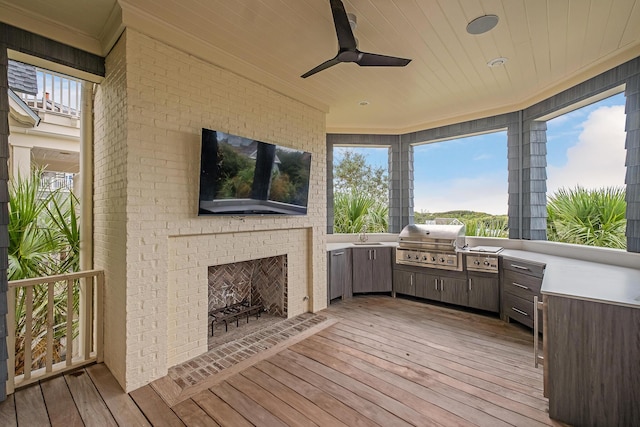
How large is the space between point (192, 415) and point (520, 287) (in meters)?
3.48

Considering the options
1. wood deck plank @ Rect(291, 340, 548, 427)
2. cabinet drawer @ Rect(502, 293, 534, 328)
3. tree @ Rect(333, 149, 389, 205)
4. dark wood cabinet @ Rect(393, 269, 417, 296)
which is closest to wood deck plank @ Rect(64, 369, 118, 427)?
wood deck plank @ Rect(291, 340, 548, 427)

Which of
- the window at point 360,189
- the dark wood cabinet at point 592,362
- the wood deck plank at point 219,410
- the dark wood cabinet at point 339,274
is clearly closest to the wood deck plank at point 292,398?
the wood deck plank at point 219,410

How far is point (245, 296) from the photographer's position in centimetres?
380

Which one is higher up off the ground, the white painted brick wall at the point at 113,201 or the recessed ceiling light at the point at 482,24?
the recessed ceiling light at the point at 482,24

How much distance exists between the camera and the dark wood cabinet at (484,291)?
3.60 m

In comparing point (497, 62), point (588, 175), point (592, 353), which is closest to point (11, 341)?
point (592, 353)

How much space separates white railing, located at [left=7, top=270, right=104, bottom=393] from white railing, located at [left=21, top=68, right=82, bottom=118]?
3.29m

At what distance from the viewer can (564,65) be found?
303 cm

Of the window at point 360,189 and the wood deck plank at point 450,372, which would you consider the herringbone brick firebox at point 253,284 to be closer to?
the wood deck plank at point 450,372

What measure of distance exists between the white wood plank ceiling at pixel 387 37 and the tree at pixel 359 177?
1.67 metres

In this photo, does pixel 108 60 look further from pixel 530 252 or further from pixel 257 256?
pixel 530 252

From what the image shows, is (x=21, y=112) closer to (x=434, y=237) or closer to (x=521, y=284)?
→ (x=434, y=237)

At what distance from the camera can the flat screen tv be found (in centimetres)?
258

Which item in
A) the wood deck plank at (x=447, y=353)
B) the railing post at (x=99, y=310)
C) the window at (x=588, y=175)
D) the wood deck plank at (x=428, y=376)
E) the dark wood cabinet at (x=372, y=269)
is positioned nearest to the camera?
the wood deck plank at (x=428, y=376)
